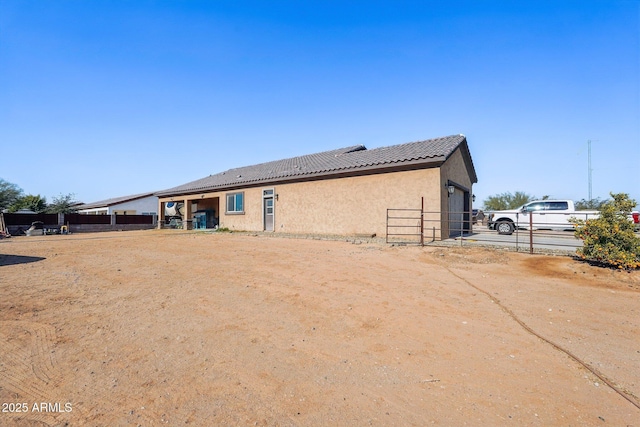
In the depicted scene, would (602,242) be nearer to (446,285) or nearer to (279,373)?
(446,285)

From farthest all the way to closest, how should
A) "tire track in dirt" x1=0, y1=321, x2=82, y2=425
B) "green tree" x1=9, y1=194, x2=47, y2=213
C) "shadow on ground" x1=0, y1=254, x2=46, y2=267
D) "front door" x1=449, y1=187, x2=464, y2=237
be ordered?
"green tree" x1=9, y1=194, x2=47, y2=213 < "front door" x1=449, y1=187, x2=464, y2=237 < "shadow on ground" x1=0, y1=254, x2=46, y2=267 < "tire track in dirt" x1=0, y1=321, x2=82, y2=425

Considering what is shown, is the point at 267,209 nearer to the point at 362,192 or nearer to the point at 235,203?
the point at 235,203

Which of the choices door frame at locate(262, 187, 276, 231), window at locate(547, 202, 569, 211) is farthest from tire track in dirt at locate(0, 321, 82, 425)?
window at locate(547, 202, 569, 211)

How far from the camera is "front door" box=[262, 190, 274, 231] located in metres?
16.5

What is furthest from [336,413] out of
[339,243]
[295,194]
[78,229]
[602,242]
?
[78,229]

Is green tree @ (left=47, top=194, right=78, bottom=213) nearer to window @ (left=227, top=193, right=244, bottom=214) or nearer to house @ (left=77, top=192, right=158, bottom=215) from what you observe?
house @ (left=77, top=192, right=158, bottom=215)

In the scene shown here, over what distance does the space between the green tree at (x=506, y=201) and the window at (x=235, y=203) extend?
30676 mm

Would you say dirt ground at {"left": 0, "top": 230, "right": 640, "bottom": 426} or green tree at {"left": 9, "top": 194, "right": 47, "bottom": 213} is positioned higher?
green tree at {"left": 9, "top": 194, "right": 47, "bottom": 213}

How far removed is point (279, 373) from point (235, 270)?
4107 millimetres

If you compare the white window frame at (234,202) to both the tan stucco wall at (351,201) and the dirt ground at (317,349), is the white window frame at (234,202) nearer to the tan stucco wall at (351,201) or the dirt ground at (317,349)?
the tan stucco wall at (351,201)

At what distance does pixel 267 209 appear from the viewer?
1677cm

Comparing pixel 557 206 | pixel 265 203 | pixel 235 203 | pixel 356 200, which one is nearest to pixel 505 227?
pixel 557 206

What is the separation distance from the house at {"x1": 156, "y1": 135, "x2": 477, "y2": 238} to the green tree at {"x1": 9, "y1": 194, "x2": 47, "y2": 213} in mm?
23977

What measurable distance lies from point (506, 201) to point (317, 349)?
39.3 meters
